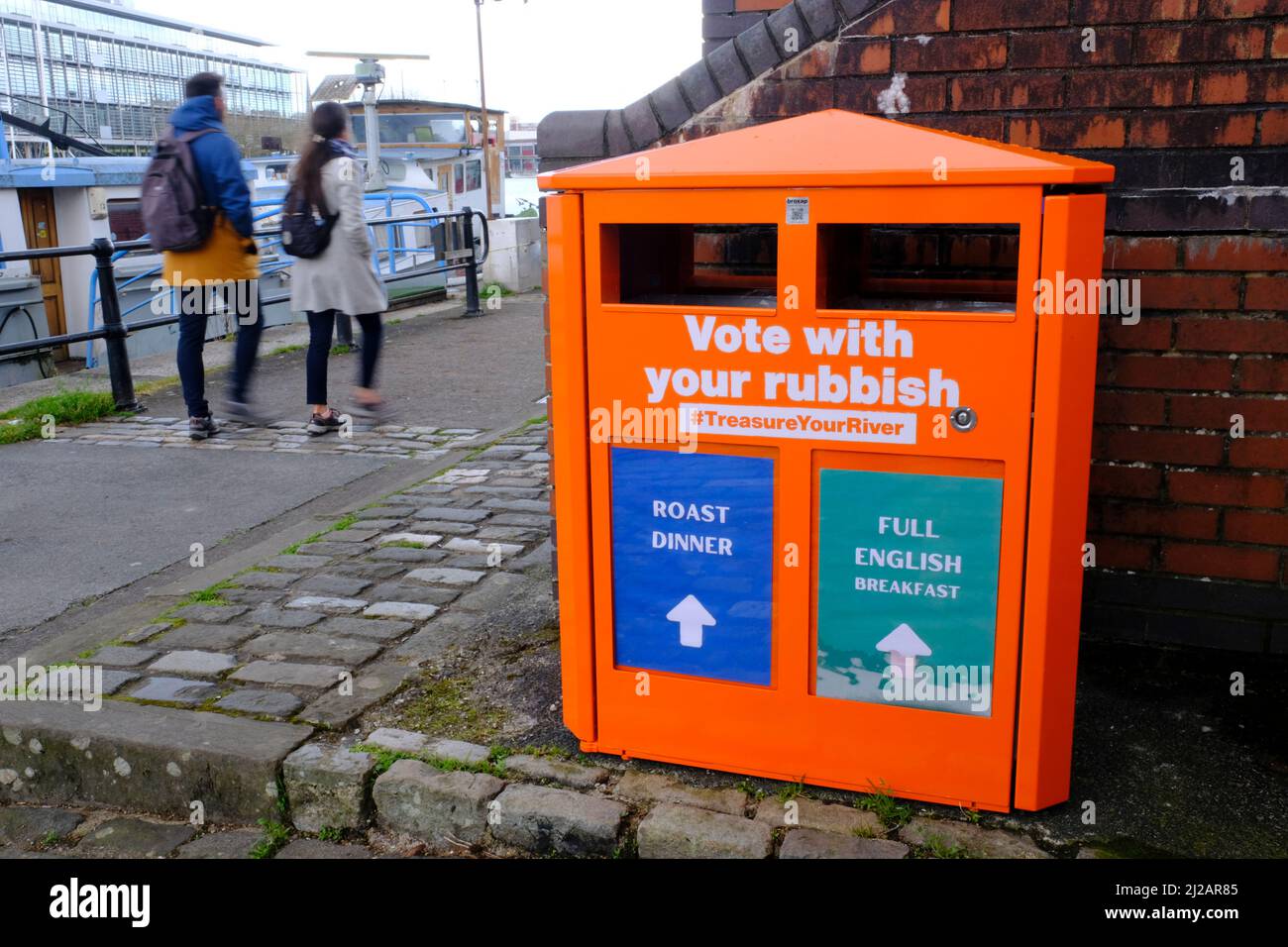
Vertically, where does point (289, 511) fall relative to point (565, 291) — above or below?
below

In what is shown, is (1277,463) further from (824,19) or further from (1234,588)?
(824,19)

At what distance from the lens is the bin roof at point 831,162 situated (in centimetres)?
260

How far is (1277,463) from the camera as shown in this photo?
364cm

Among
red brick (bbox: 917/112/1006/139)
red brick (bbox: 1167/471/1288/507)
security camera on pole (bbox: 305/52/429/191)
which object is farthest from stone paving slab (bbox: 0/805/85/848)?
security camera on pole (bbox: 305/52/429/191)

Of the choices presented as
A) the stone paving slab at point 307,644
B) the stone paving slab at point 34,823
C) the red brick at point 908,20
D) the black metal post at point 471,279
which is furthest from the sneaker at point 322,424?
the black metal post at point 471,279

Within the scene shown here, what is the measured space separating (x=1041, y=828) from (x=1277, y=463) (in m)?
1.57

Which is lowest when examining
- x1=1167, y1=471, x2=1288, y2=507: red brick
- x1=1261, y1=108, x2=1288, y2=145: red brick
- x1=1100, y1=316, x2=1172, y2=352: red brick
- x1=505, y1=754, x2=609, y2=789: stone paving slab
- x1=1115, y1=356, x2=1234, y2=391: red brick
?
x1=505, y1=754, x2=609, y2=789: stone paving slab

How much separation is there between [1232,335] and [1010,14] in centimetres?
124

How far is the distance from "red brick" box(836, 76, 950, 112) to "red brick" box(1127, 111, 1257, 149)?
0.63m

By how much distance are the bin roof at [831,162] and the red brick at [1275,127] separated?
1.07 m

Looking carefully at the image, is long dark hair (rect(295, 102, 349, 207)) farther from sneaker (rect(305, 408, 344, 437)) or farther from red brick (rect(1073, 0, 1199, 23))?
red brick (rect(1073, 0, 1199, 23))

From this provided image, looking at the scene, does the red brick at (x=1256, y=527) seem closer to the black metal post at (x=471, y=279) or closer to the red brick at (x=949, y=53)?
the red brick at (x=949, y=53)

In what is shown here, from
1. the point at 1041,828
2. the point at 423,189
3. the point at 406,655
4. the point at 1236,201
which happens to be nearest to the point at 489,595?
the point at 406,655

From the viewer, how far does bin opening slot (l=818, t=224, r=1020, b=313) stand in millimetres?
2992
